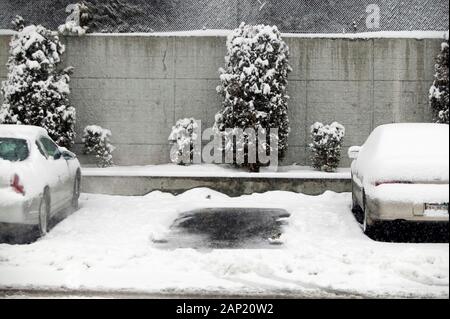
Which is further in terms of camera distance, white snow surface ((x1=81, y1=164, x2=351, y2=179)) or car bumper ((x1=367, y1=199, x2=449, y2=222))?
white snow surface ((x1=81, y1=164, x2=351, y2=179))

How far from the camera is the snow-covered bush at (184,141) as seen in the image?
9.76 m

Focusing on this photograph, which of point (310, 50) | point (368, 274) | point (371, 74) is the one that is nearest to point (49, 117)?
point (310, 50)

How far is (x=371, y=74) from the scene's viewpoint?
32.7 feet

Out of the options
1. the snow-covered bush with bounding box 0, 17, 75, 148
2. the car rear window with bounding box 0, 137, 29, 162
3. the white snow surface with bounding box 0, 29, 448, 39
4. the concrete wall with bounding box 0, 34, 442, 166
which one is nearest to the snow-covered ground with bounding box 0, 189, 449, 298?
the car rear window with bounding box 0, 137, 29, 162

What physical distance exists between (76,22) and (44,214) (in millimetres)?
4544

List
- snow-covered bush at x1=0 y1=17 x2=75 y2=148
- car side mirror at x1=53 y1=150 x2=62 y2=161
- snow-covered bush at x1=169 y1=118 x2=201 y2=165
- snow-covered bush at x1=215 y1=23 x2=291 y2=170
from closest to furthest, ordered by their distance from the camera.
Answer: car side mirror at x1=53 y1=150 x2=62 y2=161
snow-covered bush at x1=0 y1=17 x2=75 y2=148
snow-covered bush at x1=215 y1=23 x2=291 y2=170
snow-covered bush at x1=169 y1=118 x2=201 y2=165

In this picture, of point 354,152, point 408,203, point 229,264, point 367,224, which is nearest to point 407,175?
point 408,203

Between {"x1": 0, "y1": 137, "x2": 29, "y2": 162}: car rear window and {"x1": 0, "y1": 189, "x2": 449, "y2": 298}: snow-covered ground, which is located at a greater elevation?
{"x1": 0, "y1": 137, "x2": 29, "y2": 162}: car rear window

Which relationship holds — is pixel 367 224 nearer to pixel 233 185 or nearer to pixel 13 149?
pixel 233 185

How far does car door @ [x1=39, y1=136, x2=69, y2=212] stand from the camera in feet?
21.9

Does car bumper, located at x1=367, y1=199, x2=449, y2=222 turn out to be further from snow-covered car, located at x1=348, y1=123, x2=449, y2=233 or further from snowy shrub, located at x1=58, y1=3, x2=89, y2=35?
snowy shrub, located at x1=58, y1=3, x2=89, y2=35

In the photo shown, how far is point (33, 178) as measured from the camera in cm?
611

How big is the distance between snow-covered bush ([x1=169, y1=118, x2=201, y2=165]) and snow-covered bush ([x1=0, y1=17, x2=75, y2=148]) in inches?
56.7

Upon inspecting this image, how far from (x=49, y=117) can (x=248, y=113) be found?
2715 mm
